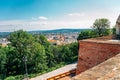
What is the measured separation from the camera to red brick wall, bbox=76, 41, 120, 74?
295 inches

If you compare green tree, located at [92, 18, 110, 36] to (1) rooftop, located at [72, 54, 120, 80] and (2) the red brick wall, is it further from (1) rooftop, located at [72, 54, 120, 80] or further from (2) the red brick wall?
(1) rooftop, located at [72, 54, 120, 80]

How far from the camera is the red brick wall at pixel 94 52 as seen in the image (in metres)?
7.48

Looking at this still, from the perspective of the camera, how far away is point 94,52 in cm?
832

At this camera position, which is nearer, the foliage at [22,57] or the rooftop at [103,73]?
the rooftop at [103,73]

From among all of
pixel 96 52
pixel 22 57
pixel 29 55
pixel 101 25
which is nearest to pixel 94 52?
pixel 96 52

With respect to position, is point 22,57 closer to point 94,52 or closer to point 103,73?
point 94,52

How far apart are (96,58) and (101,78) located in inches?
214

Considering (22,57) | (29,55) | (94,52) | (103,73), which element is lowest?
(22,57)

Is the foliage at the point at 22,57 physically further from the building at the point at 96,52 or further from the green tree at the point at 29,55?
the building at the point at 96,52

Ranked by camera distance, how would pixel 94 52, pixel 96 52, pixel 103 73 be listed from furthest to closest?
pixel 94 52 → pixel 96 52 → pixel 103 73

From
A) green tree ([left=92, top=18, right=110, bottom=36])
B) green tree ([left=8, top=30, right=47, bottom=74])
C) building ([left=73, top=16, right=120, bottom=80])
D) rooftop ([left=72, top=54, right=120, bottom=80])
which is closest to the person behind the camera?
rooftop ([left=72, top=54, right=120, bottom=80])

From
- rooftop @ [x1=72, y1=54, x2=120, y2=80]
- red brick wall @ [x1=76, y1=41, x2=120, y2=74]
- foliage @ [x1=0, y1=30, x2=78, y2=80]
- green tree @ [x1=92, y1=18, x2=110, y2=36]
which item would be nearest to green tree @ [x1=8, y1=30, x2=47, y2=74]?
foliage @ [x1=0, y1=30, x2=78, y2=80]

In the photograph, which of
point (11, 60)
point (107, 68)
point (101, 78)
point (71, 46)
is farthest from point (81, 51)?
point (71, 46)

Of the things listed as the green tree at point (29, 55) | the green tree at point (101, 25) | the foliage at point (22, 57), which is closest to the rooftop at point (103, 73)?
the foliage at point (22, 57)
